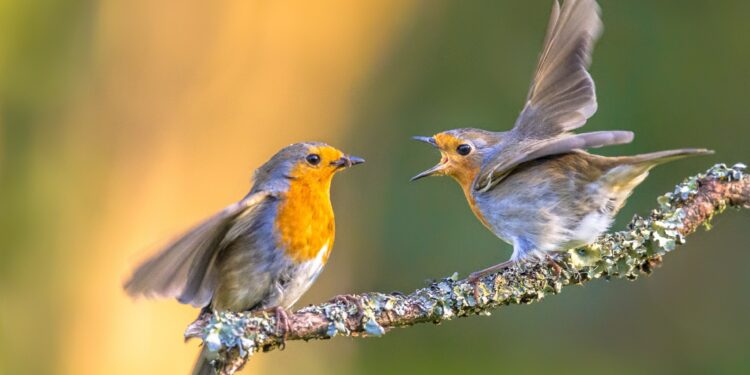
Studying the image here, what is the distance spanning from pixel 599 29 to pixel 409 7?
3.44 meters

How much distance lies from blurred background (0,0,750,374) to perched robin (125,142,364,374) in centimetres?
192

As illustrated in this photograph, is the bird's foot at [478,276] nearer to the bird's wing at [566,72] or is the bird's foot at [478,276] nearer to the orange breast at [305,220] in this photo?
the orange breast at [305,220]

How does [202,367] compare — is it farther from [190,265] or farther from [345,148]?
[345,148]

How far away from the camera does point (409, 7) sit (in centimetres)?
748

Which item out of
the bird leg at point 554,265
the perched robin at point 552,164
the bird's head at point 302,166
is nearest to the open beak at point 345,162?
the bird's head at point 302,166

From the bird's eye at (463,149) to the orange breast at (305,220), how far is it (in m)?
0.76

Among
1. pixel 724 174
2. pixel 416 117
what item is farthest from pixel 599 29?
pixel 416 117

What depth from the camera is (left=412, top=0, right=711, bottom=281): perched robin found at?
368 cm

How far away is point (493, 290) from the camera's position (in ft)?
10.7

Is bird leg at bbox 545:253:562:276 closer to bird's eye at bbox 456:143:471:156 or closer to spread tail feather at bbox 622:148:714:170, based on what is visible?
spread tail feather at bbox 622:148:714:170

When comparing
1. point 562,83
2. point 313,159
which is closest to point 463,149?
point 562,83

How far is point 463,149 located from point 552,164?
0.58 metres

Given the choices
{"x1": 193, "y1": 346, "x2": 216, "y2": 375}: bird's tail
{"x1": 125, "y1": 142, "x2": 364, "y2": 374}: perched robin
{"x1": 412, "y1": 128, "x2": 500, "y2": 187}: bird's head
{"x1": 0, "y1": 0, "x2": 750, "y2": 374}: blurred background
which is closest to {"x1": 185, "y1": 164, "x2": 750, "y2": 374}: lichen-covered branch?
{"x1": 125, "y1": 142, "x2": 364, "y2": 374}: perched robin

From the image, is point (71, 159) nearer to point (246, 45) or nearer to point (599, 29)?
point (246, 45)
